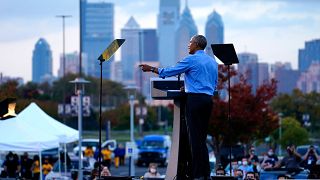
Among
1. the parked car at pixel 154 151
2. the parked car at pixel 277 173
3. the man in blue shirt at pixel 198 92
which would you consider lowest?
the parked car at pixel 154 151

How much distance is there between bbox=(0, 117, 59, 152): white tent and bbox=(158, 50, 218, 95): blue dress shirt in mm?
15885

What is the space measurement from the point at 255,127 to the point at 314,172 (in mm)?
27296

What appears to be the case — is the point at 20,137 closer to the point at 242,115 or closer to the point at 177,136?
the point at 177,136

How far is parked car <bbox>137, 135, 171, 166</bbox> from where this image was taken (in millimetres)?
59656

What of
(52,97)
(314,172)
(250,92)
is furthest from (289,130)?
(314,172)

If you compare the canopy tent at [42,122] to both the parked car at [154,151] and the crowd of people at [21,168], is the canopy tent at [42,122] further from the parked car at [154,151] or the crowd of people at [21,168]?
the parked car at [154,151]

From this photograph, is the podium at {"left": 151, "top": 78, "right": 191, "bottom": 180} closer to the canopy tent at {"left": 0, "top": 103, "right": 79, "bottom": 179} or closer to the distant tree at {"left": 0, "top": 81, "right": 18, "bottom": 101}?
the canopy tent at {"left": 0, "top": 103, "right": 79, "bottom": 179}

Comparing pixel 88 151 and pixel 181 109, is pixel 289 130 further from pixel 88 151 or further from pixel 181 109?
pixel 181 109

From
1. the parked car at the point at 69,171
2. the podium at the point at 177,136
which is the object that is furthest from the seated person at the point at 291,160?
the podium at the point at 177,136

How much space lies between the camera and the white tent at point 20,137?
2978 centimetres

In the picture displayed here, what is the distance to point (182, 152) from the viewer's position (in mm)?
14930

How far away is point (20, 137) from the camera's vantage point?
30.2m

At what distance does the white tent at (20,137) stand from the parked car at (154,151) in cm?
2837

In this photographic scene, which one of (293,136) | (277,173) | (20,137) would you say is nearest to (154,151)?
(293,136)
